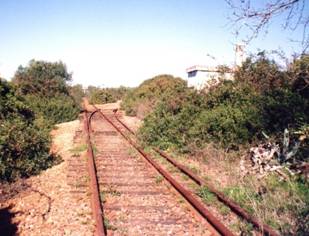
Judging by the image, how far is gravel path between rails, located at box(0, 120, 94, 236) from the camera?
22.0ft

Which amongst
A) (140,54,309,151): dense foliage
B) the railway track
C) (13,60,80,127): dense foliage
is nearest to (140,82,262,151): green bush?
(140,54,309,151): dense foliage

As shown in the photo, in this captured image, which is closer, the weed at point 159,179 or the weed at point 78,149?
the weed at point 159,179

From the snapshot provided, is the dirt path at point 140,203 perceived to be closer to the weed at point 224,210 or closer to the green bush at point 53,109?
the weed at point 224,210

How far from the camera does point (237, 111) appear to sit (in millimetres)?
13195

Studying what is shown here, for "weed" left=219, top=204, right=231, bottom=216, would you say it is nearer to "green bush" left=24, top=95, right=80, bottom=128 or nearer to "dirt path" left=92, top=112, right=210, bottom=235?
"dirt path" left=92, top=112, right=210, bottom=235

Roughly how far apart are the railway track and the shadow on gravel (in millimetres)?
1430

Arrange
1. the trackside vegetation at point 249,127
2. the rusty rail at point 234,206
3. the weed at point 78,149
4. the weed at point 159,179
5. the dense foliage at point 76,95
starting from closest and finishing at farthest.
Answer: the rusty rail at point 234,206 → the trackside vegetation at point 249,127 → the weed at point 159,179 → the weed at point 78,149 → the dense foliage at point 76,95

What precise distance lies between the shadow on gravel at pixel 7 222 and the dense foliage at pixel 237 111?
7.24 metres

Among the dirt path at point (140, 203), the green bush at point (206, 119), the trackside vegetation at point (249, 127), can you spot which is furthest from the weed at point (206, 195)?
the green bush at point (206, 119)

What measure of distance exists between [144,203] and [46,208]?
1.94 meters

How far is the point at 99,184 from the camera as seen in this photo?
31.0ft

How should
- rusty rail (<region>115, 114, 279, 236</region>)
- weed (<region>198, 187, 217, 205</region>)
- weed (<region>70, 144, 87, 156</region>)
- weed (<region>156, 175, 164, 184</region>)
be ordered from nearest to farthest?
1. rusty rail (<region>115, 114, 279, 236</region>)
2. weed (<region>198, 187, 217, 205</region>)
3. weed (<region>156, 175, 164, 184</region>)
4. weed (<region>70, 144, 87, 156</region>)

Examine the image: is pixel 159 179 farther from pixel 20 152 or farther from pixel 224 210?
pixel 20 152

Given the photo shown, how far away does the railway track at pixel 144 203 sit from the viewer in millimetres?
6641
